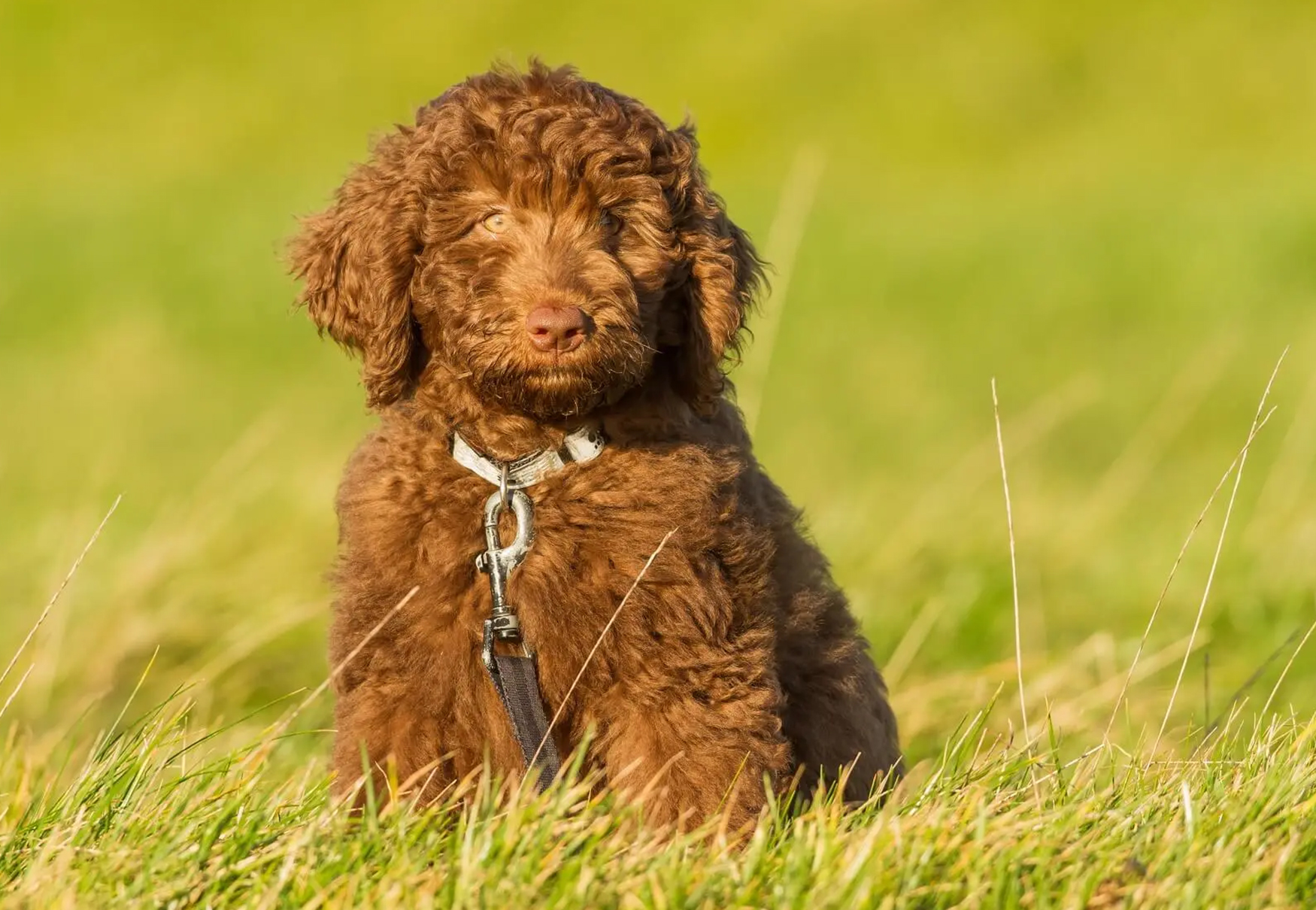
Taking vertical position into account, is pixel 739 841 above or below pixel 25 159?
below

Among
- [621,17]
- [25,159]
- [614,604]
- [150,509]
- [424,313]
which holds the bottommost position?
[150,509]

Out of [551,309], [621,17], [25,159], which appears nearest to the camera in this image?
[551,309]

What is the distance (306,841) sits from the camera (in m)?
3.22

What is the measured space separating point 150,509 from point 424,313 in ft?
28.8

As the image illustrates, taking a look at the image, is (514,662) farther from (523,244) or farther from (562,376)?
(523,244)

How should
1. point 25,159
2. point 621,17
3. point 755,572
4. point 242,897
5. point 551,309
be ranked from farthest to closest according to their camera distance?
1. point 621,17
2. point 25,159
3. point 755,572
4. point 551,309
5. point 242,897

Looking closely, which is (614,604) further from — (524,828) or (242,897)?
(242,897)

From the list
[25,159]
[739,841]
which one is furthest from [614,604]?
[25,159]

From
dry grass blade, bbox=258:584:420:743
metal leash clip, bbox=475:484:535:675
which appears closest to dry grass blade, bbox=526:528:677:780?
metal leash clip, bbox=475:484:535:675

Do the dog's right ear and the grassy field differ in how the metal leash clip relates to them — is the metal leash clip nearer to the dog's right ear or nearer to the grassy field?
the dog's right ear

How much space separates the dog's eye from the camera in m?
4.23

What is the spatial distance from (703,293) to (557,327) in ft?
1.97

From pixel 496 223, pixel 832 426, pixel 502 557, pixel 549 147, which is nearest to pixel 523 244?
pixel 496 223

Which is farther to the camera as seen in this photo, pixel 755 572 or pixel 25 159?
pixel 25 159
